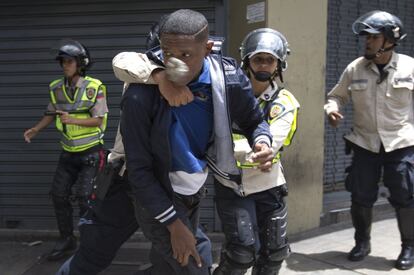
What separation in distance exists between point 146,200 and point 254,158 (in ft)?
1.85

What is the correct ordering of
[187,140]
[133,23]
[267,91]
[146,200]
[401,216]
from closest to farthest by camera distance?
[146,200] → [187,140] → [267,91] → [401,216] → [133,23]

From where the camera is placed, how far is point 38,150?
5406 millimetres

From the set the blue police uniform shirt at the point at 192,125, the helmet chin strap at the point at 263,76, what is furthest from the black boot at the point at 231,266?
A: the helmet chin strap at the point at 263,76

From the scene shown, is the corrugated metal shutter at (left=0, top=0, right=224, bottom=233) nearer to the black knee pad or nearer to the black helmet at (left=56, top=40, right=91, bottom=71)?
the black helmet at (left=56, top=40, right=91, bottom=71)

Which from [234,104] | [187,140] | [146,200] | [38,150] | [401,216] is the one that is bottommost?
[401,216]

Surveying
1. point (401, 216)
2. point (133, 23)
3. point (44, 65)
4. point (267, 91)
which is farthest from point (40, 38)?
point (401, 216)

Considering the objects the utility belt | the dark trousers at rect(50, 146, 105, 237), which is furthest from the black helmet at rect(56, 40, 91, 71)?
the utility belt

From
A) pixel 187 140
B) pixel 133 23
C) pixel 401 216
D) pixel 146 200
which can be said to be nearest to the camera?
pixel 146 200

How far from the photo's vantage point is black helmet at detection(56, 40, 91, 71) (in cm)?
451

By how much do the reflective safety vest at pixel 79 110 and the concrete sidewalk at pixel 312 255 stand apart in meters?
1.12

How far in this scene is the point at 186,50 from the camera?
219 centimetres

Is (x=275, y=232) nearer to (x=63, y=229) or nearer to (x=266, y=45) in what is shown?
(x=266, y=45)

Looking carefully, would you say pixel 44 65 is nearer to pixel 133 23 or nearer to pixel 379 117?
pixel 133 23

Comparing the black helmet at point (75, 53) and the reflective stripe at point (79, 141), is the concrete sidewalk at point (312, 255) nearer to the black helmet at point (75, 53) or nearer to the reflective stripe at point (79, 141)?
the reflective stripe at point (79, 141)
